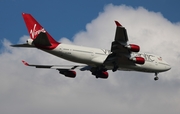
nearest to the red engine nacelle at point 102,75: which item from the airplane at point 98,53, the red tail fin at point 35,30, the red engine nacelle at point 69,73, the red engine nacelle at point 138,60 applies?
the airplane at point 98,53

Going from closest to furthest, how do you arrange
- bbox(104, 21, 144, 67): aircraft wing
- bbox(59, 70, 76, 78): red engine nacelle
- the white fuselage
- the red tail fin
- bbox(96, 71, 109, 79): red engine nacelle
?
bbox(104, 21, 144, 67): aircraft wing → the red tail fin → the white fuselage → bbox(96, 71, 109, 79): red engine nacelle → bbox(59, 70, 76, 78): red engine nacelle

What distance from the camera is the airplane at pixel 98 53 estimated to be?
159 ft

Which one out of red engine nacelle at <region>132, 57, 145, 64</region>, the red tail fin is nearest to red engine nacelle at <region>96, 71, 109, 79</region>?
red engine nacelle at <region>132, 57, 145, 64</region>

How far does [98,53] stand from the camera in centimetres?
5275

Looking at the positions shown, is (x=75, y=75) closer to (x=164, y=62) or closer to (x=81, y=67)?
(x=81, y=67)

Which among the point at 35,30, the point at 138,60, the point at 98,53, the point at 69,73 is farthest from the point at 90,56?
the point at 69,73

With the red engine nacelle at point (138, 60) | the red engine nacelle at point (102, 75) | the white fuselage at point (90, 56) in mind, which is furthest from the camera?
the red engine nacelle at point (102, 75)

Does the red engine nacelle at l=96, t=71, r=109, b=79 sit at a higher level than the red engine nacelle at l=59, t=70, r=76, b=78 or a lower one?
higher

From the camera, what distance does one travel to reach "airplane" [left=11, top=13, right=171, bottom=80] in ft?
159

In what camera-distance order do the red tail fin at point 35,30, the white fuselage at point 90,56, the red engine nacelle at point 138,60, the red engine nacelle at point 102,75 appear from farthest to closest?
the red engine nacelle at point 102,75
the red engine nacelle at point 138,60
the white fuselage at point 90,56
the red tail fin at point 35,30

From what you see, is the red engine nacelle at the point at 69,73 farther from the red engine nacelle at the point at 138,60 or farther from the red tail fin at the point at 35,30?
the red engine nacelle at the point at 138,60

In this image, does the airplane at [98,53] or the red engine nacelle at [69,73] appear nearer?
the airplane at [98,53]

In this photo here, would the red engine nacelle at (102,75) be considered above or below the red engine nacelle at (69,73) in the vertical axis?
above

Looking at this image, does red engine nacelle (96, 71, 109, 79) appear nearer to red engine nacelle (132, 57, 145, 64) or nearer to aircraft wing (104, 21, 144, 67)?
aircraft wing (104, 21, 144, 67)
